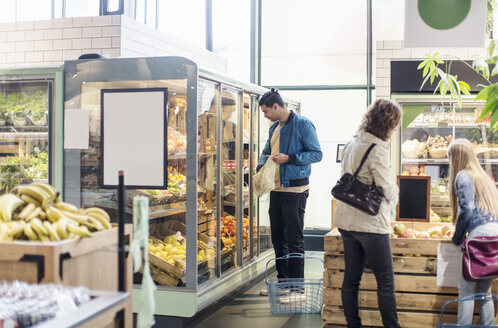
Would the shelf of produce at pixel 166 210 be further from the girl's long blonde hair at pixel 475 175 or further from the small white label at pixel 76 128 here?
the girl's long blonde hair at pixel 475 175

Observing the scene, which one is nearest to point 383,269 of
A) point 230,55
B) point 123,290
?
point 123,290

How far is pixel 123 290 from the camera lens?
2.45 meters

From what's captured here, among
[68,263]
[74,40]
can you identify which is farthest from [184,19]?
[68,263]

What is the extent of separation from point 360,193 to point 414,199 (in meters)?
1.02

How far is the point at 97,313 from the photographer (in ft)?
6.95

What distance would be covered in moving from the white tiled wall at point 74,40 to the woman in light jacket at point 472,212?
401 centimetres

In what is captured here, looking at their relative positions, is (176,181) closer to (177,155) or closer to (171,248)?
(177,155)

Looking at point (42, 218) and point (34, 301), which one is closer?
point (34, 301)

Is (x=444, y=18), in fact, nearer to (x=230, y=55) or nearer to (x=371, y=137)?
(x=371, y=137)

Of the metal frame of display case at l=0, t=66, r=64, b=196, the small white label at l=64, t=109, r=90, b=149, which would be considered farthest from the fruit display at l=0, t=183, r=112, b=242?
the metal frame of display case at l=0, t=66, r=64, b=196

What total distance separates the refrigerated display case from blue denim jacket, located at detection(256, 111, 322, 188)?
57cm

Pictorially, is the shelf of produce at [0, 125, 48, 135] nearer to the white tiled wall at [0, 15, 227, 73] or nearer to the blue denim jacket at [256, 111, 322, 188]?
the white tiled wall at [0, 15, 227, 73]

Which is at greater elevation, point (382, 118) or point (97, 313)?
point (382, 118)

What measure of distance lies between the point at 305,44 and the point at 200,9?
1.73 meters
